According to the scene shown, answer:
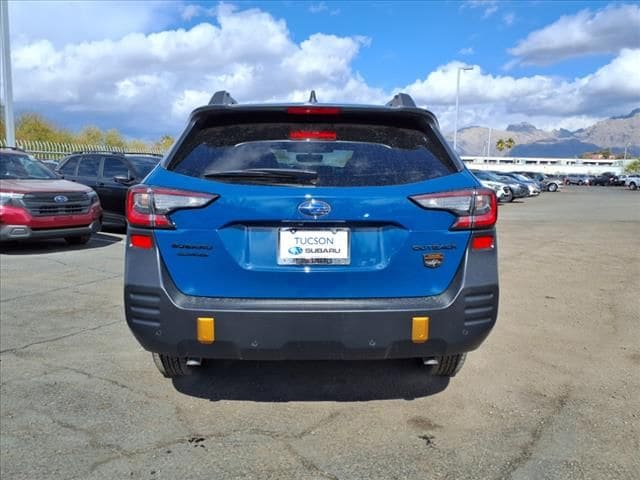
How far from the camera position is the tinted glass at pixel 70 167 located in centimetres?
1276

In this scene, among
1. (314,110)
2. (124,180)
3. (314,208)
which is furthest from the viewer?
(124,180)

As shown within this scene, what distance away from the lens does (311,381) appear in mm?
3754

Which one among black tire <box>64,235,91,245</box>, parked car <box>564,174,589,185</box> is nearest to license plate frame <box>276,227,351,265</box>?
black tire <box>64,235,91,245</box>

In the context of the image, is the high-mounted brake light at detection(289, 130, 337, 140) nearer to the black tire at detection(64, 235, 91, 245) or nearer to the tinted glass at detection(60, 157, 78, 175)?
the black tire at detection(64, 235, 91, 245)

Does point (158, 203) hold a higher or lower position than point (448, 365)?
higher

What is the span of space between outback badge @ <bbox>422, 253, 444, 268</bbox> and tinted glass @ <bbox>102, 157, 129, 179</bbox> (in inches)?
409

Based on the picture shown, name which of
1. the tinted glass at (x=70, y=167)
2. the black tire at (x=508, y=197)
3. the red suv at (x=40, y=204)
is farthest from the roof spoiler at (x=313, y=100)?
the black tire at (x=508, y=197)

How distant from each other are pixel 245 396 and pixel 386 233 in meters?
1.63

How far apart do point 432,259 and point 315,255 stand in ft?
1.99

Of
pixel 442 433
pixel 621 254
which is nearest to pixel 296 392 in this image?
pixel 442 433

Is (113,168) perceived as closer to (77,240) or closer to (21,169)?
(21,169)

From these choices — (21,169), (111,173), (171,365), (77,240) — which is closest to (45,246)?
(77,240)

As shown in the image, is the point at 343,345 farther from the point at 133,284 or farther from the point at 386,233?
the point at 133,284

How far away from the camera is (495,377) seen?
3.88 metres
